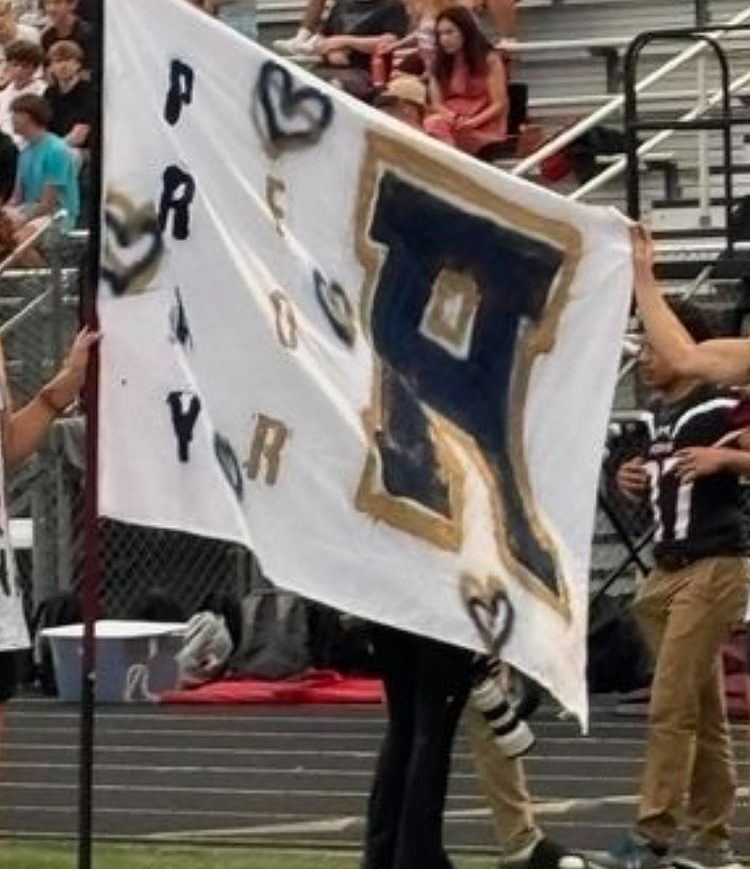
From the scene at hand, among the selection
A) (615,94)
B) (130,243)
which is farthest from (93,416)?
(615,94)

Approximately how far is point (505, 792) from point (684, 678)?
664mm

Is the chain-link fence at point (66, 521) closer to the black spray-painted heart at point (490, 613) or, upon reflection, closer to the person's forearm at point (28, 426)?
the person's forearm at point (28, 426)

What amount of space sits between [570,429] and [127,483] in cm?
119

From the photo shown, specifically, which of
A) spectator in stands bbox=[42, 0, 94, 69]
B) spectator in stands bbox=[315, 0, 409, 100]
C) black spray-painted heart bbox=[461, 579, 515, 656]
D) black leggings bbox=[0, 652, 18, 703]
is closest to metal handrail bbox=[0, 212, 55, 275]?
spectator in stands bbox=[315, 0, 409, 100]

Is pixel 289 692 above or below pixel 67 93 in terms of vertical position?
below

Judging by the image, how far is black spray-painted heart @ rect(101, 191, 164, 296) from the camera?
348 inches

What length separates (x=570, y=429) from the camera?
8977mm

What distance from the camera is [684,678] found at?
10.5m

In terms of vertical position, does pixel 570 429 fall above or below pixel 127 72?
Answer: below

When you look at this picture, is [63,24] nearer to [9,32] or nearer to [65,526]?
[9,32]

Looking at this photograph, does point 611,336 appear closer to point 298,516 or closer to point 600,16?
point 298,516

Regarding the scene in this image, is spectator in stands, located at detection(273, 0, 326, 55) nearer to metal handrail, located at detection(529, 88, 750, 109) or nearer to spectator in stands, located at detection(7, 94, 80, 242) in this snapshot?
metal handrail, located at detection(529, 88, 750, 109)

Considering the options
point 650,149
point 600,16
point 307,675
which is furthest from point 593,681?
point 600,16

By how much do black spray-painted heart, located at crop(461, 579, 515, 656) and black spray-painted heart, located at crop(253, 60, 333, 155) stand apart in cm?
125
